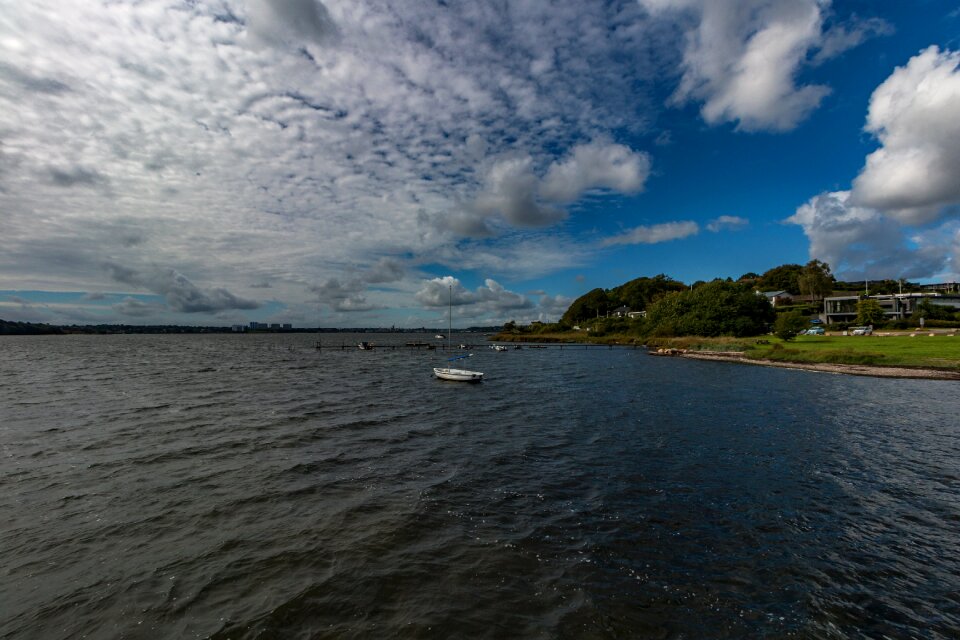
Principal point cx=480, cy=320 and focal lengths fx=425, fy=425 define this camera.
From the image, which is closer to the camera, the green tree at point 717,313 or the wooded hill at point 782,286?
the green tree at point 717,313

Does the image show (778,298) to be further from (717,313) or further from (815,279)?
(717,313)

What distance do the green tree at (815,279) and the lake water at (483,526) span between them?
12794 centimetres

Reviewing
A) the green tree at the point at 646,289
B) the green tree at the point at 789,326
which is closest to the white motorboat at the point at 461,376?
the green tree at the point at 789,326

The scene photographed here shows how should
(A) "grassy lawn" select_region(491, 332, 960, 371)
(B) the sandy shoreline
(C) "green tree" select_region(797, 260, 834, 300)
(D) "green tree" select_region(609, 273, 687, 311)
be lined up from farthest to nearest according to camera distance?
(D) "green tree" select_region(609, 273, 687, 311) → (C) "green tree" select_region(797, 260, 834, 300) → (A) "grassy lawn" select_region(491, 332, 960, 371) → (B) the sandy shoreline

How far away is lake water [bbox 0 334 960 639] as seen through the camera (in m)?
8.59

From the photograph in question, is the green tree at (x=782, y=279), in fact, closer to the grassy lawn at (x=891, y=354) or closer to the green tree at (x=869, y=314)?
the green tree at (x=869, y=314)

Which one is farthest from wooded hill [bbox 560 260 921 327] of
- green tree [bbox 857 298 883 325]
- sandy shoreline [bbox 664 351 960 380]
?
sandy shoreline [bbox 664 351 960 380]

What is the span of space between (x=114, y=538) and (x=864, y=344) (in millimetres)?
79660

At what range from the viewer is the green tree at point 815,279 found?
13038cm

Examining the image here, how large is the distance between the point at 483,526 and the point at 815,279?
15706cm

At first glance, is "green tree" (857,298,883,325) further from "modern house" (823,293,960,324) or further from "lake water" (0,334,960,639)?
"lake water" (0,334,960,639)

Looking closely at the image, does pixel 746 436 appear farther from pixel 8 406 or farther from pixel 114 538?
pixel 8 406

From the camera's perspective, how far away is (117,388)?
42594 millimetres

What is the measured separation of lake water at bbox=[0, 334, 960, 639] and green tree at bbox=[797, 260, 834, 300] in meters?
128
